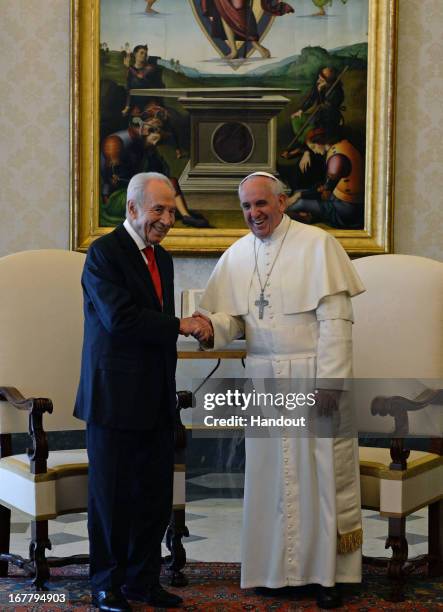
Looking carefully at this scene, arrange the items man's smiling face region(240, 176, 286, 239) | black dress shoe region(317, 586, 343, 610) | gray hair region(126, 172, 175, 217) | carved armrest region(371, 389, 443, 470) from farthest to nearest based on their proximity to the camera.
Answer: carved armrest region(371, 389, 443, 470) < man's smiling face region(240, 176, 286, 239) < black dress shoe region(317, 586, 343, 610) < gray hair region(126, 172, 175, 217)

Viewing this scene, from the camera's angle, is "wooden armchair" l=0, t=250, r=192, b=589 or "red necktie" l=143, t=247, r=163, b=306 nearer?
"red necktie" l=143, t=247, r=163, b=306

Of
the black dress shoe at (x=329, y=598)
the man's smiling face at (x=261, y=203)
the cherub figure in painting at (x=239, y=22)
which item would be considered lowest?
the black dress shoe at (x=329, y=598)

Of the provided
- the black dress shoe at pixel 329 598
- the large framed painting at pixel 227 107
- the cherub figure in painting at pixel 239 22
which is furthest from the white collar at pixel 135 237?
the cherub figure in painting at pixel 239 22

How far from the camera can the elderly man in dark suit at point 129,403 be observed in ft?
13.2

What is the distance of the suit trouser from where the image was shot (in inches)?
160

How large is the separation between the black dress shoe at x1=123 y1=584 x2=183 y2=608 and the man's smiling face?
5.44 feet

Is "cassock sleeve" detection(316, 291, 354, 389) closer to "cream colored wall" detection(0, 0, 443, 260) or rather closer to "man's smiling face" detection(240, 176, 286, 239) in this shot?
"man's smiling face" detection(240, 176, 286, 239)

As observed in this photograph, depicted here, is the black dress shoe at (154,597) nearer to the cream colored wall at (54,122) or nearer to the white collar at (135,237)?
the white collar at (135,237)

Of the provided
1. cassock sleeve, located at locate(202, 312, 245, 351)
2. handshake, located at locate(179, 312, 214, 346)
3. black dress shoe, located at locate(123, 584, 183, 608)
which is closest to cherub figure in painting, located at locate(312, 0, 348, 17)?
cassock sleeve, located at locate(202, 312, 245, 351)

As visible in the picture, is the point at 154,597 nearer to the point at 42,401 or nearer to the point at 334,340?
the point at 42,401

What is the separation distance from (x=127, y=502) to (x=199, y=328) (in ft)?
2.80

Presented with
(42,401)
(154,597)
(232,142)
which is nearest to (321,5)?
(232,142)

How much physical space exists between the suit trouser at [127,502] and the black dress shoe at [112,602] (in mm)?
28

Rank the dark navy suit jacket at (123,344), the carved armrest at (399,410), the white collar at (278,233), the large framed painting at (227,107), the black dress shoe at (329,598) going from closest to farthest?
1. the dark navy suit jacket at (123,344)
2. the black dress shoe at (329,598)
3. the carved armrest at (399,410)
4. the white collar at (278,233)
5. the large framed painting at (227,107)
